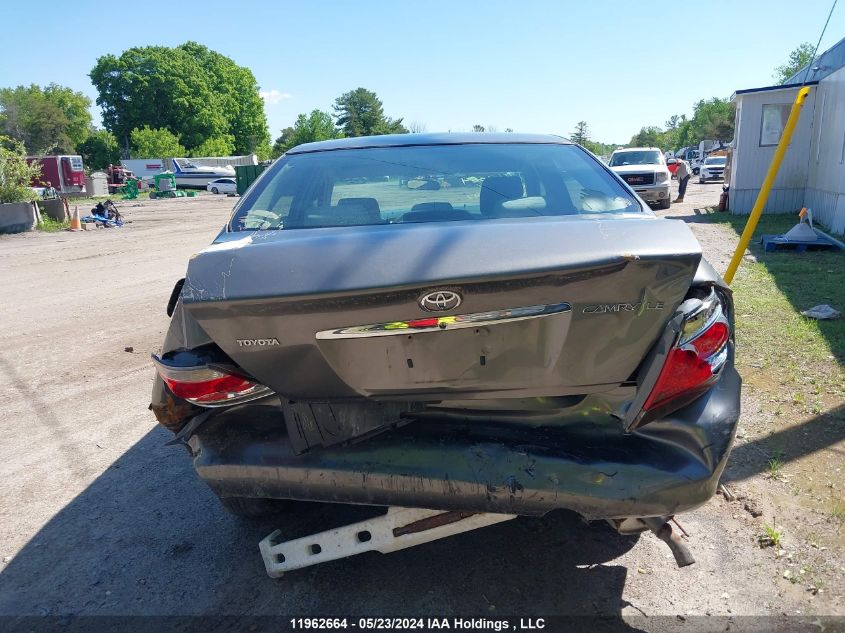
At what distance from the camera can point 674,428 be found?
2.13 metres

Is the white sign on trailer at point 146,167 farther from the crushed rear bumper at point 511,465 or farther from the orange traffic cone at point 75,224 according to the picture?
the crushed rear bumper at point 511,465

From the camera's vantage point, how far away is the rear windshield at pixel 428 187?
291 cm

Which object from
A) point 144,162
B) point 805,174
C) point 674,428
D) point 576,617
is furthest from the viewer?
point 144,162

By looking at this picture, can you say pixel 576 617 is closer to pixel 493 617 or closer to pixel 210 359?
pixel 493 617

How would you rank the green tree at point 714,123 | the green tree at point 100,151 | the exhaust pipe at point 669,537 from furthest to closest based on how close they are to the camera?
the green tree at point 714,123
the green tree at point 100,151
the exhaust pipe at point 669,537

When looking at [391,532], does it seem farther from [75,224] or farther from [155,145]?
[155,145]

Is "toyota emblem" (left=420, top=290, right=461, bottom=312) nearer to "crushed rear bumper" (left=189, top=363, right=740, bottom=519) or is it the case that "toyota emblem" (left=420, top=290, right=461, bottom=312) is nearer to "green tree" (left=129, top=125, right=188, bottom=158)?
"crushed rear bumper" (left=189, top=363, right=740, bottom=519)

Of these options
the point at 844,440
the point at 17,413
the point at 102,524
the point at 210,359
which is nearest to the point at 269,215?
the point at 210,359

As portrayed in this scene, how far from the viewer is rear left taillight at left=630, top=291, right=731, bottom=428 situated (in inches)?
82.5

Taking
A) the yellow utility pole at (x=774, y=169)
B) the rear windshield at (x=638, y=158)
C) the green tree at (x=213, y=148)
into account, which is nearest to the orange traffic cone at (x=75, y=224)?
the rear windshield at (x=638, y=158)

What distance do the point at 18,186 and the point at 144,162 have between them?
37.7m

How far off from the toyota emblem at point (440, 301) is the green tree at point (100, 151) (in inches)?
3123

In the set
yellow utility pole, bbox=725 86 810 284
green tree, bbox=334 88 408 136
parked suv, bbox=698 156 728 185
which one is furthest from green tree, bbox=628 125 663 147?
yellow utility pole, bbox=725 86 810 284

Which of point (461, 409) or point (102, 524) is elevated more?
point (461, 409)
